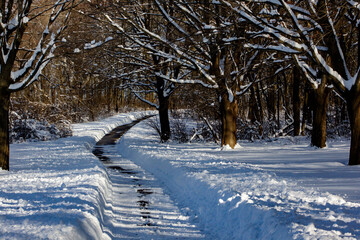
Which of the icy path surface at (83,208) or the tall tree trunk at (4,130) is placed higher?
the tall tree trunk at (4,130)

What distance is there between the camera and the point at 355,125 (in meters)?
9.09

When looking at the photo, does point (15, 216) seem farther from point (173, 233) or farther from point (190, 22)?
point (190, 22)

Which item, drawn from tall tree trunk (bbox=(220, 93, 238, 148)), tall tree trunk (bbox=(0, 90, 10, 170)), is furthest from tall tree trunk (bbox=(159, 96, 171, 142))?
tall tree trunk (bbox=(0, 90, 10, 170))

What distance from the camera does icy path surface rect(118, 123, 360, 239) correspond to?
473 cm

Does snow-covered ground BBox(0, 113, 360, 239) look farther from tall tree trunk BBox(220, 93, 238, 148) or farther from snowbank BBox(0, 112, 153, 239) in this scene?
tall tree trunk BBox(220, 93, 238, 148)

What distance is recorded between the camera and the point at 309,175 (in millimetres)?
8414

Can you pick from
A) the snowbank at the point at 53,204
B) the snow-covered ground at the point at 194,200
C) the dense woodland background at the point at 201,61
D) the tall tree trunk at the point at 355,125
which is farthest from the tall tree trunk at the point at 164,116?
the tall tree trunk at the point at 355,125

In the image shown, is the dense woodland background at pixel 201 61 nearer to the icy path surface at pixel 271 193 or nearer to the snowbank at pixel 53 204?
the icy path surface at pixel 271 193

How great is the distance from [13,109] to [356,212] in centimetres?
2190

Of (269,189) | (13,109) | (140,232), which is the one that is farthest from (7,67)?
(13,109)

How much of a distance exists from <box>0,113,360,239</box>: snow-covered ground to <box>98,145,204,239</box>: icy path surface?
18 millimetres

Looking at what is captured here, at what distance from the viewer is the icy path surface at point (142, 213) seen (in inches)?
236

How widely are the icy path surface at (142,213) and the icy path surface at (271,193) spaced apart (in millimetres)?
315

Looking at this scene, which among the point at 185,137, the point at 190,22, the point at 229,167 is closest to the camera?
the point at 229,167
